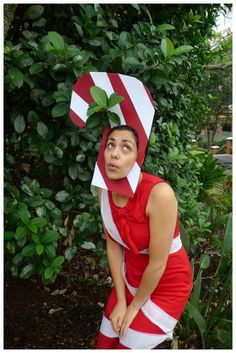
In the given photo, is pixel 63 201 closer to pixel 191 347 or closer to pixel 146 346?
pixel 146 346

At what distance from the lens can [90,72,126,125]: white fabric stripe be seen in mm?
1285

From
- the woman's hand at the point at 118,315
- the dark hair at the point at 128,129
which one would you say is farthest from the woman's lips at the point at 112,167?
the woman's hand at the point at 118,315

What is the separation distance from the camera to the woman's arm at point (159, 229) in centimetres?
127

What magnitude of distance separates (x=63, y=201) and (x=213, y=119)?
1037 cm

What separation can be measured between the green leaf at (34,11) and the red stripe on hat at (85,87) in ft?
1.57

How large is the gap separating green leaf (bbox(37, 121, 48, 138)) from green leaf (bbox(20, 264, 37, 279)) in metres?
0.57

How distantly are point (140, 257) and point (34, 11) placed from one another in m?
1.13

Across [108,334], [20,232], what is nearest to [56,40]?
[20,232]

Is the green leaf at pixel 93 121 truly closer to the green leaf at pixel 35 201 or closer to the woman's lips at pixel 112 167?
the woman's lips at pixel 112 167

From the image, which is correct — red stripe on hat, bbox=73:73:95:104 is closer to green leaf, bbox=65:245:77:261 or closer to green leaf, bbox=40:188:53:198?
green leaf, bbox=40:188:53:198

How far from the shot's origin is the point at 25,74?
150 cm

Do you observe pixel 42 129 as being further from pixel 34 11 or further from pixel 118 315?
pixel 118 315

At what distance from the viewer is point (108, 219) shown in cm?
140

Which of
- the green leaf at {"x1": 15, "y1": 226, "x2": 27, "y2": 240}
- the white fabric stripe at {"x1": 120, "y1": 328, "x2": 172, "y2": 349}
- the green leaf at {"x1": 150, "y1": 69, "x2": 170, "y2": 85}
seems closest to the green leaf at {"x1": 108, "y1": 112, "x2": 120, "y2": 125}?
the green leaf at {"x1": 150, "y1": 69, "x2": 170, "y2": 85}
